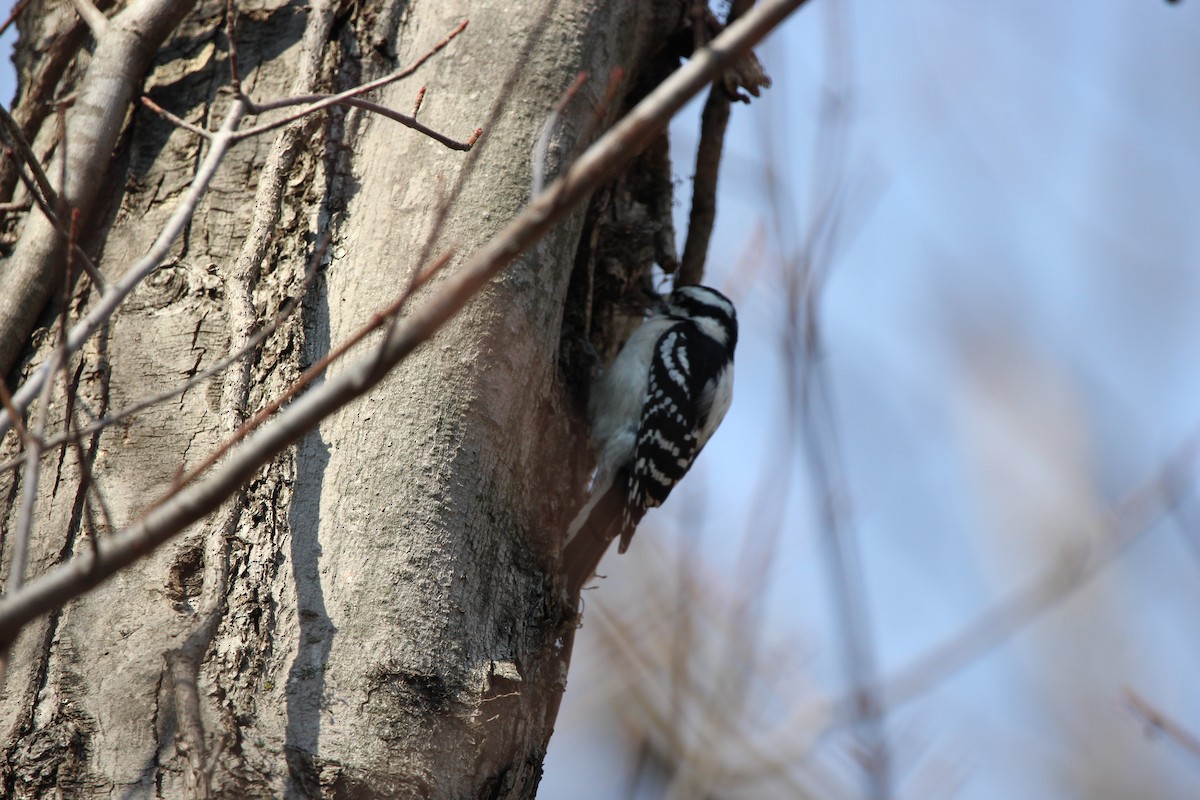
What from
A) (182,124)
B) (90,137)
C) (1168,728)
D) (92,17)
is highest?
(92,17)

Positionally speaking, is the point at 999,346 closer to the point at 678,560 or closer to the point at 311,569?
the point at 678,560

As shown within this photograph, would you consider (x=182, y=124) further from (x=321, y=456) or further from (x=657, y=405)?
(x=657, y=405)

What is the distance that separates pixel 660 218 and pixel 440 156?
69.1 inches

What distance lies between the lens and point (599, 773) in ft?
18.3

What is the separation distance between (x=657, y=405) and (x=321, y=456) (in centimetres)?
246

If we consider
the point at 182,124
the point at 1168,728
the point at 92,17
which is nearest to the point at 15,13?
the point at 92,17

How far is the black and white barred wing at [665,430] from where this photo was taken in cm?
460

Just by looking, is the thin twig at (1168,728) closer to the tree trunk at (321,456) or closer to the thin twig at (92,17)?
the tree trunk at (321,456)

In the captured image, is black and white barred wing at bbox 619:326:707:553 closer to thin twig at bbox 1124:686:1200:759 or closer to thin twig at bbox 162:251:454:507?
thin twig at bbox 1124:686:1200:759

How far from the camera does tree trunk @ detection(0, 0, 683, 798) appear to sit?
2.26 metres

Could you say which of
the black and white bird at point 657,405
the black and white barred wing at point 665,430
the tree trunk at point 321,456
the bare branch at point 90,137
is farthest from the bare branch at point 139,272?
the black and white barred wing at point 665,430

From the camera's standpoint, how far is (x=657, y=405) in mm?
4875

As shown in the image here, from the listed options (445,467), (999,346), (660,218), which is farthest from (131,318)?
(999,346)

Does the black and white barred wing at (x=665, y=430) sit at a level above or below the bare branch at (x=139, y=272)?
above
